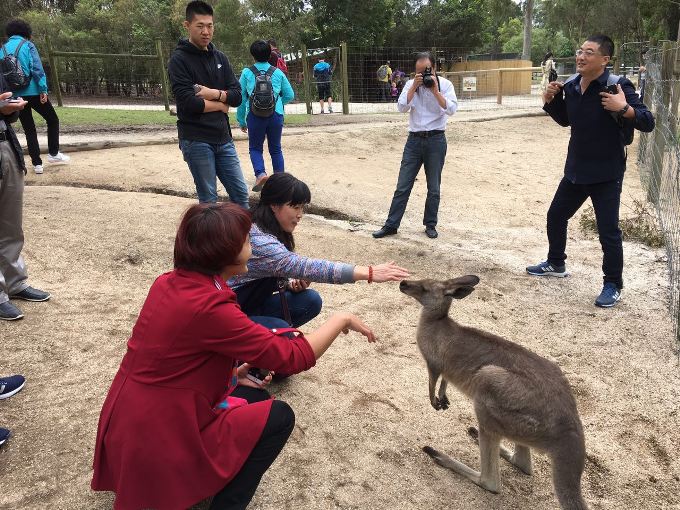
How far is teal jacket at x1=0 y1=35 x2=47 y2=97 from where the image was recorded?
6250 millimetres

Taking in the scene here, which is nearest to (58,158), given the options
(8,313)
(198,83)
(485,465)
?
(198,83)

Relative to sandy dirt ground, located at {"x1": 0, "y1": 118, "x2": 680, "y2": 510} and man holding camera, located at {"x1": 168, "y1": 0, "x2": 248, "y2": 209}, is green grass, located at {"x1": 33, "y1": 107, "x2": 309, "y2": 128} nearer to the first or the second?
sandy dirt ground, located at {"x1": 0, "y1": 118, "x2": 680, "y2": 510}

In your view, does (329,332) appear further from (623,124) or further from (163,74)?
(163,74)

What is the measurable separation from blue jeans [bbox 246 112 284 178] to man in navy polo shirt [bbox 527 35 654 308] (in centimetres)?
307

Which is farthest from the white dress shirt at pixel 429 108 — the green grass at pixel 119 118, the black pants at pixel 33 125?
the green grass at pixel 119 118

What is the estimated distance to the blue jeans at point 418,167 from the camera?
223 inches

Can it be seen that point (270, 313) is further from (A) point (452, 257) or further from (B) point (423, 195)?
(B) point (423, 195)

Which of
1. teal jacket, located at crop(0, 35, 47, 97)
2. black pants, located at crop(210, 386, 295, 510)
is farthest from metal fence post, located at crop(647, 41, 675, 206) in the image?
teal jacket, located at crop(0, 35, 47, 97)

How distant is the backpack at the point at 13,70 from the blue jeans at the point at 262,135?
265cm

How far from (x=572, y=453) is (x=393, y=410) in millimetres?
1103

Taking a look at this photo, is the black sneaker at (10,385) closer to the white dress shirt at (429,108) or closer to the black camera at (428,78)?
the white dress shirt at (429,108)

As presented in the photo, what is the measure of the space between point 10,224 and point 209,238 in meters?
2.46

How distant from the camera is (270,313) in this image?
9.78 feet

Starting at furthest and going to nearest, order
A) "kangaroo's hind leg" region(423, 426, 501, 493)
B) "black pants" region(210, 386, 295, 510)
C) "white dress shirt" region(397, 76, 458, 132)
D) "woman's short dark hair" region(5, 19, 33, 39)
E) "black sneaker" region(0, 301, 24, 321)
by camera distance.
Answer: "woman's short dark hair" region(5, 19, 33, 39) → "white dress shirt" region(397, 76, 458, 132) → "black sneaker" region(0, 301, 24, 321) → "kangaroo's hind leg" region(423, 426, 501, 493) → "black pants" region(210, 386, 295, 510)
